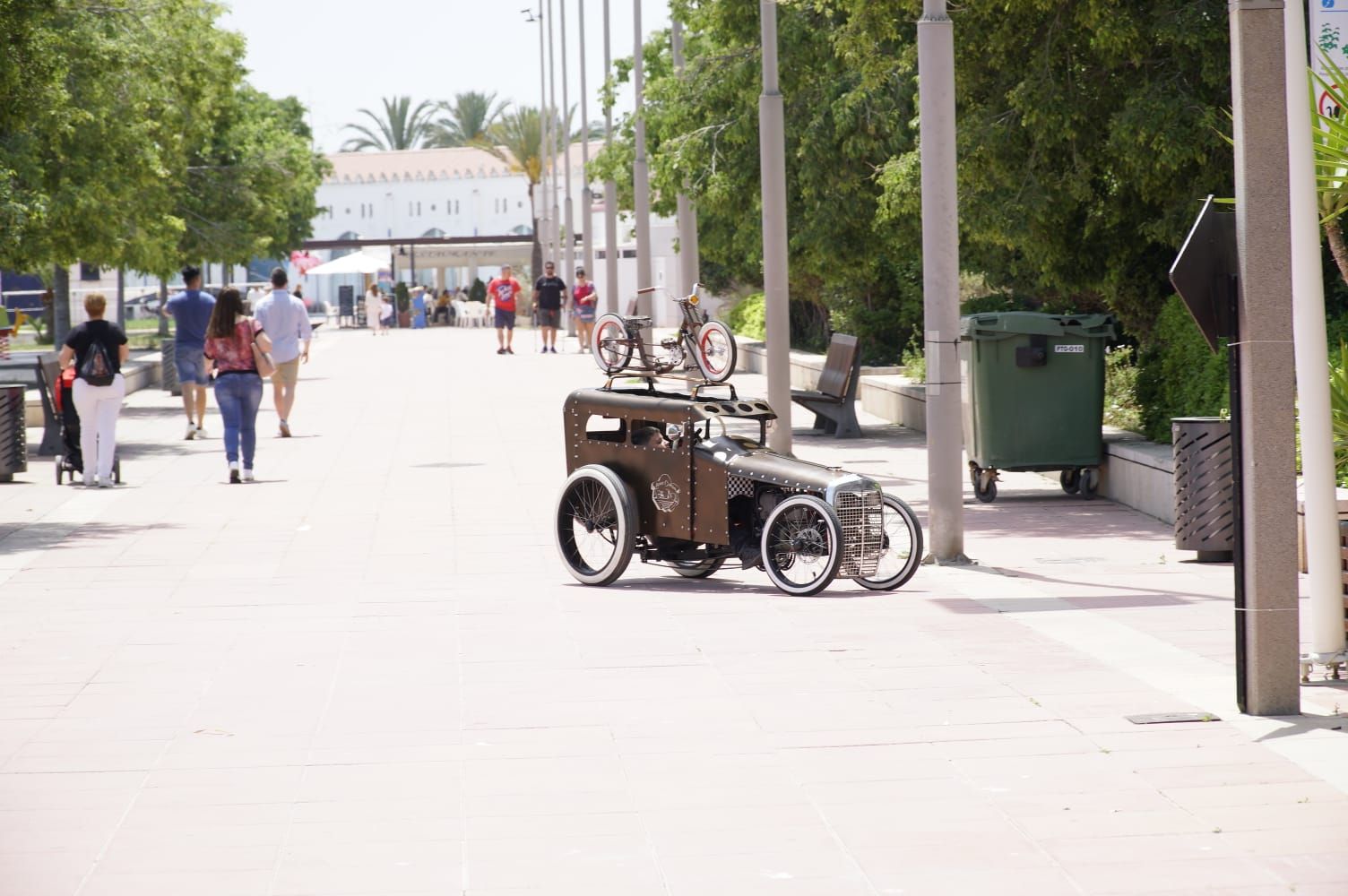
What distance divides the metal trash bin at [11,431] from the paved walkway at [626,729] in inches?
160

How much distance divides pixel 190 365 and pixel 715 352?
10758 millimetres

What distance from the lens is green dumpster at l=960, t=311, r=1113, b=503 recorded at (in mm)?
13469

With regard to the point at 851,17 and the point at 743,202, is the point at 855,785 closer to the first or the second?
the point at 851,17

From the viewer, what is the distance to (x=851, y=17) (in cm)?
1438

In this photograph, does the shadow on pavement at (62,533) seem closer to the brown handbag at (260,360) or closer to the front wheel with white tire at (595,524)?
the brown handbag at (260,360)

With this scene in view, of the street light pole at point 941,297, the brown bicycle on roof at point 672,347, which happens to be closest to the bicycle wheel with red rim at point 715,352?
the brown bicycle on roof at point 672,347

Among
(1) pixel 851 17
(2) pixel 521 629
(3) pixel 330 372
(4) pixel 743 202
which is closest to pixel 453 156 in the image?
(3) pixel 330 372

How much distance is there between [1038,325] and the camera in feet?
44.2

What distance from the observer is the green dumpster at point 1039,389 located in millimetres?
13469

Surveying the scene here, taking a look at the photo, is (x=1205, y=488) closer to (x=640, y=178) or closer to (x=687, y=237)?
(x=687, y=237)

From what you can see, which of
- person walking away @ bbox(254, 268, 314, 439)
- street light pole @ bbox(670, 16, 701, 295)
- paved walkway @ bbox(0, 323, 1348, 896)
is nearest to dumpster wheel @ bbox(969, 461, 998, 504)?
paved walkway @ bbox(0, 323, 1348, 896)

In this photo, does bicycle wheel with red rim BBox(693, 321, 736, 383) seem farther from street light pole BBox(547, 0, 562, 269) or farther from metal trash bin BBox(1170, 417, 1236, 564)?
street light pole BBox(547, 0, 562, 269)

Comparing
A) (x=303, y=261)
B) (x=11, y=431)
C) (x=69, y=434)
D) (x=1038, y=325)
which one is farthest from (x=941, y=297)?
(x=303, y=261)

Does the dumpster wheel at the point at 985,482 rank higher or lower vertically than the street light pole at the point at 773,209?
lower
